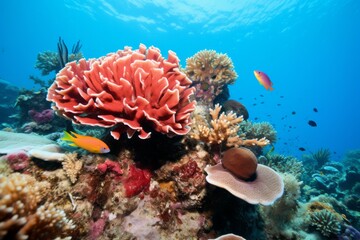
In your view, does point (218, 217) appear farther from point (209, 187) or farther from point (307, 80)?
point (307, 80)

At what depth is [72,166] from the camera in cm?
281

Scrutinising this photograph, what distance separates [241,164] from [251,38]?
2590 inches

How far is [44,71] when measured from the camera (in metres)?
11.7

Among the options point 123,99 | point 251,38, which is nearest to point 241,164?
point 123,99

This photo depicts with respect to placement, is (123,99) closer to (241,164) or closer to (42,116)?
(241,164)

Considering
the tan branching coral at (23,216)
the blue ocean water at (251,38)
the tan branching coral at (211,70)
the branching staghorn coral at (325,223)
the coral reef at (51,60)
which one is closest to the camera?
the tan branching coral at (23,216)

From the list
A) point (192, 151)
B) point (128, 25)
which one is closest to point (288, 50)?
point (128, 25)

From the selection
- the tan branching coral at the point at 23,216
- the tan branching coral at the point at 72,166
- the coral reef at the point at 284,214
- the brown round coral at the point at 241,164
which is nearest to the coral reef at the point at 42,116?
the tan branching coral at the point at 72,166

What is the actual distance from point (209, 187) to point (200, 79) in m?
4.50

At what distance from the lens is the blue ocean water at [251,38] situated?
4416 centimetres

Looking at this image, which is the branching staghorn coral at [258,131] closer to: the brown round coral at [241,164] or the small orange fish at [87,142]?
the brown round coral at [241,164]

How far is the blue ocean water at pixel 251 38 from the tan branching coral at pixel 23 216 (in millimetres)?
15307

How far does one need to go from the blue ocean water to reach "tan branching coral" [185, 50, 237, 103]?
30.8ft

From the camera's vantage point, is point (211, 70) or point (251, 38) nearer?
point (211, 70)
